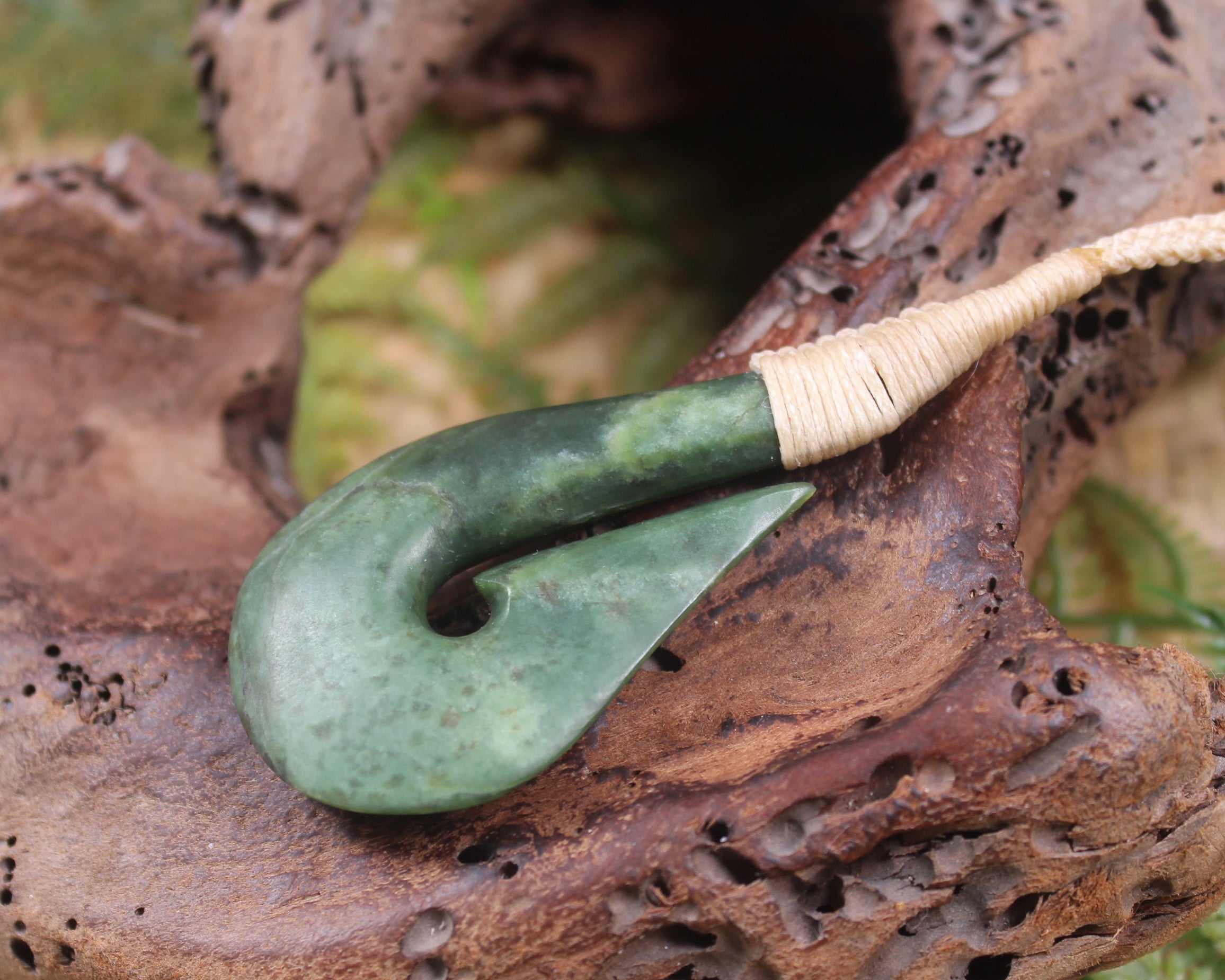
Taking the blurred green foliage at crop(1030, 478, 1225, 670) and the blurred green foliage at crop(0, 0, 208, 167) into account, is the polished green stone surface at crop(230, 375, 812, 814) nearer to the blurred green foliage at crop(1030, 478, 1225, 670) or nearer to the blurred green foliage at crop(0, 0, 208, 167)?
the blurred green foliage at crop(1030, 478, 1225, 670)

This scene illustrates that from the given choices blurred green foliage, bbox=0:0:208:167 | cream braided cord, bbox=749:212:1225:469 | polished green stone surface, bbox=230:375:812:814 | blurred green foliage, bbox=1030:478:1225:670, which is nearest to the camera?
polished green stone surface, bbox=230:375:812:814

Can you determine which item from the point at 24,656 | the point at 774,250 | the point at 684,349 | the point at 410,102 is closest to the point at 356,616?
the point at 24,656

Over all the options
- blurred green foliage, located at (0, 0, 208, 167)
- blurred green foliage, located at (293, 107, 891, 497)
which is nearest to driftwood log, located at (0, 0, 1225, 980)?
blurred green foliage, located at (293, 107, 891, 497)

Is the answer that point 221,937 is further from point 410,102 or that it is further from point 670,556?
point 410,102

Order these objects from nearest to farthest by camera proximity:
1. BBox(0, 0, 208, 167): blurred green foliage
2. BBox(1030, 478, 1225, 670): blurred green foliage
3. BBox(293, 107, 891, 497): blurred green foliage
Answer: BBox(1030, 478, 1225, 670): blurred green foliage, BBox(293, 107, 891, 497): blurred green foliage, BBox(0, 0, 208, 167): blurred green foliage

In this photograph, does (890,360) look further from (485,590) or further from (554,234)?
(554,234)

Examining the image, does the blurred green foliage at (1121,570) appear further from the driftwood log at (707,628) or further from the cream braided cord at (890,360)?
the cream braided cord at (890,360)
